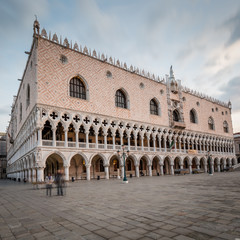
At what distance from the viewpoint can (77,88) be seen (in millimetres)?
22719

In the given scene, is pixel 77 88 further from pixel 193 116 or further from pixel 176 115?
pixel 193 116

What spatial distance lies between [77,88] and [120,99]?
Answer: 20.0 feet

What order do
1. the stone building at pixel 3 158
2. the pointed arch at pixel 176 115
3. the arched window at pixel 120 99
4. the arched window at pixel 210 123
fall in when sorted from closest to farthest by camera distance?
the arched window at pixel 120 99
the pointed arch at pixel 176 115
the arched window at pixel 210 123
the stone building at pixel 3 158

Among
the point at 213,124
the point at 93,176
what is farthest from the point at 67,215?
the point at 213,124

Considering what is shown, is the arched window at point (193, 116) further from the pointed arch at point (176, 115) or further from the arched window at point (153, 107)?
the arched window at point (153, 107)

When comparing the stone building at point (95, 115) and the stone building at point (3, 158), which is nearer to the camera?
the stone building at point (95, 115)

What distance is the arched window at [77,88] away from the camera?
22.3 metres

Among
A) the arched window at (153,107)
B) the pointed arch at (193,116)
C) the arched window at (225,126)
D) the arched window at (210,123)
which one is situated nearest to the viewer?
the arched window at (153,107)

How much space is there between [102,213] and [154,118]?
82.6 feet

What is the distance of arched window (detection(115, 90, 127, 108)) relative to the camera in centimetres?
→ 2634

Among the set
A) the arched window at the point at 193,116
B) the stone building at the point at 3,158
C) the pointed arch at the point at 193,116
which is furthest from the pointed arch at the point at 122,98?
the stone building at the point at 3,158

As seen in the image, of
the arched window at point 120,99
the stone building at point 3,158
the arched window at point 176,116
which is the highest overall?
the arched window at point 120,99

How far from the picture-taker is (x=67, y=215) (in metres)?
5.19

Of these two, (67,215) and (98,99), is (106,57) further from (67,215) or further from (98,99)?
(67,215)
